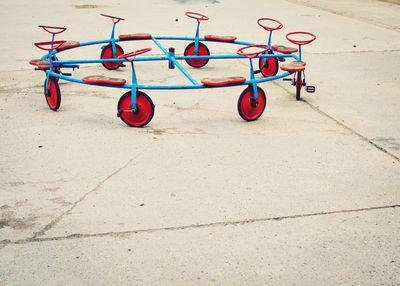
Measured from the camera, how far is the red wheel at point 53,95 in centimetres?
605

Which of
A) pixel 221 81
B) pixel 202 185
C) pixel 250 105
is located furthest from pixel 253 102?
pixel 202 185

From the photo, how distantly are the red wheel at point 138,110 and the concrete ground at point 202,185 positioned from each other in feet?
0.38

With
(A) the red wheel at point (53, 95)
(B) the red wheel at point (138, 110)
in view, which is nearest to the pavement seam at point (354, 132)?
(B) the red wheel at point (138, 110)

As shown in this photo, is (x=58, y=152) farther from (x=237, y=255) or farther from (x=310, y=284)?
(x=310, y=284)

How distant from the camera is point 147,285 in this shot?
123 inches

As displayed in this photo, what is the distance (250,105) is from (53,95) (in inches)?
90.9

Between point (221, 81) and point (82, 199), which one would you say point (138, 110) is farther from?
point (82, 199)

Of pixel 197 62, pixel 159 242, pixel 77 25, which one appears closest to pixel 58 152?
pixel 159 242

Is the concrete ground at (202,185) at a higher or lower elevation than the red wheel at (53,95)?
lower

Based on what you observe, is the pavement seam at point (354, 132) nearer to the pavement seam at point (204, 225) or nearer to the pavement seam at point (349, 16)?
the pavement seam at point (204, 225)

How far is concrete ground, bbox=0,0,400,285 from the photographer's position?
332 centimetres

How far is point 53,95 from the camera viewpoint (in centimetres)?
613

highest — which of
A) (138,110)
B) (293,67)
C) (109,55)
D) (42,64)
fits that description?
(293,67)

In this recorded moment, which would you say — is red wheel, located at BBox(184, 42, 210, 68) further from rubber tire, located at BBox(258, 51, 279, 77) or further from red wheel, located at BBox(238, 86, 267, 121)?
red wheel, located at BBox(238, 86, 267, 121)
